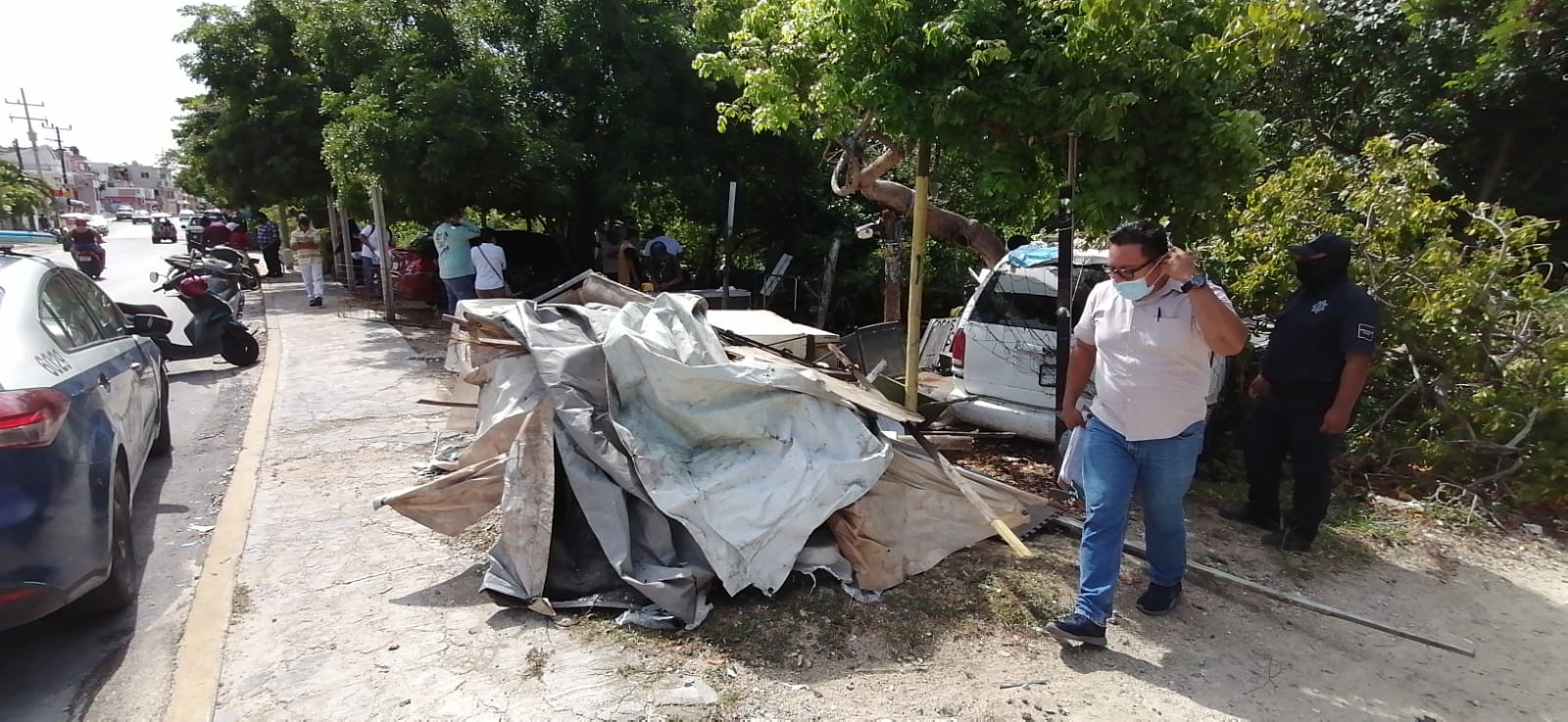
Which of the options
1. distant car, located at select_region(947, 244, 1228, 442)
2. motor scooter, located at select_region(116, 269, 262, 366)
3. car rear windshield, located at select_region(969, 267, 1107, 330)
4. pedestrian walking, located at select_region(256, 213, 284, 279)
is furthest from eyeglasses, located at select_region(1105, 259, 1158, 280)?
pedestrian walking, located at select_region(256, 213, 284, 279)

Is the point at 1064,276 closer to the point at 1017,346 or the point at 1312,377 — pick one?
the point at 1017,346

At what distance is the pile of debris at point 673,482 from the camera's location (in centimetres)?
351

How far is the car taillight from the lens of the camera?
9.52 ft

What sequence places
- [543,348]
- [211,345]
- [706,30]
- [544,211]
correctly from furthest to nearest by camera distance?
[544,211], [211,345], [706,30], [543,348]

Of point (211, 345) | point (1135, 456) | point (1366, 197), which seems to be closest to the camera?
point (1135, 456)

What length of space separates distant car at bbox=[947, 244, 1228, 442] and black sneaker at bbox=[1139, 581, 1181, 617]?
185 centimetres

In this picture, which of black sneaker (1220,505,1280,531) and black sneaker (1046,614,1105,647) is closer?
black sneaker (1046,614,1105,647)

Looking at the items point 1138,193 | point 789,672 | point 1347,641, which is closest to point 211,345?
point 789,672

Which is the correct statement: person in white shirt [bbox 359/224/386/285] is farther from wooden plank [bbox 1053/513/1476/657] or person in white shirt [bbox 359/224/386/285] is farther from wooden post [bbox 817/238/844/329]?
wooden plank [bbox 1053/513/1476/657]

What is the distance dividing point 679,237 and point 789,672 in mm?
14689

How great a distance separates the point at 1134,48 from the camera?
4094 millimetres

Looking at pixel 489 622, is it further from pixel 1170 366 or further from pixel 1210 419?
pixel 1210 419

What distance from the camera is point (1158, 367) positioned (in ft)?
10.9

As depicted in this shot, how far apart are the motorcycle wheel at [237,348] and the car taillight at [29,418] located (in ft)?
21.3
